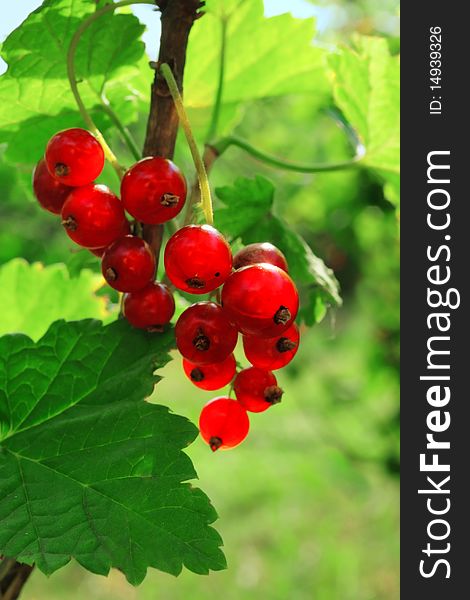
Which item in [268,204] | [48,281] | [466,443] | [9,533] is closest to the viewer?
[9,533]

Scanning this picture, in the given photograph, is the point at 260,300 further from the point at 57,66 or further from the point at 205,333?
the point at 57,66

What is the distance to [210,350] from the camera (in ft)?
2.44

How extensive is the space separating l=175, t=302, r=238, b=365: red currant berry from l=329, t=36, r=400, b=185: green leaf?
584 mm

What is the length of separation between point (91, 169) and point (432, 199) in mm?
811

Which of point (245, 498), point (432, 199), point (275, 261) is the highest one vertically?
point (245, 498)

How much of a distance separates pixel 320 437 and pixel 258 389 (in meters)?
3.36

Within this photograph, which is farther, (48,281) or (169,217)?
(48,281)

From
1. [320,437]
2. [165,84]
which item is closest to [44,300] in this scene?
[165,84]

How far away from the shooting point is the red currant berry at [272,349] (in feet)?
2.52

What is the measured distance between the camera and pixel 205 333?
0.74 metres

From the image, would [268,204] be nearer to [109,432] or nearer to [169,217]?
[169,217]

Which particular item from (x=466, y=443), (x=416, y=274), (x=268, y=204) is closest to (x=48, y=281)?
(x=268, y=204)

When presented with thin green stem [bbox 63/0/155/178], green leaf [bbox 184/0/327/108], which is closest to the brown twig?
thin green stem [bbox 63/0/155/178]

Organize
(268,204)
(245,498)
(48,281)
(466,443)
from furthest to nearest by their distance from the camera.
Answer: (245,498) → (466,443) → (48,281) → (268,204)
